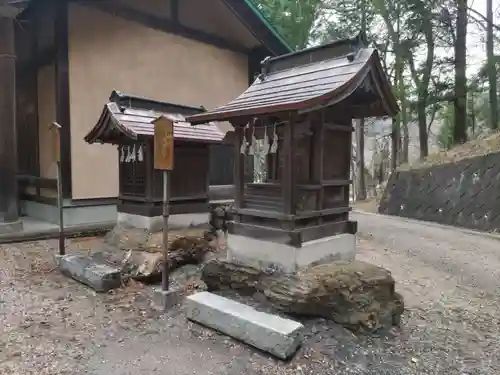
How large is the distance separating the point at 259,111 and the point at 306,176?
916 mm

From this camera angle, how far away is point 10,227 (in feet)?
24.3

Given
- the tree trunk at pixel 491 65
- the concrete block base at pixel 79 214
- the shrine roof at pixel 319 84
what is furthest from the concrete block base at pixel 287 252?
the tree trunk at pixel 491 65

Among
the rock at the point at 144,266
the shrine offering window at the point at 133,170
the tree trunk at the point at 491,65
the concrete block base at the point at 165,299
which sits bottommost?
the concrete block base at the point at 165,299

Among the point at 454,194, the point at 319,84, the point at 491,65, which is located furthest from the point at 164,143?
the point at 491,65

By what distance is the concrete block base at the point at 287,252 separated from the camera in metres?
4.20

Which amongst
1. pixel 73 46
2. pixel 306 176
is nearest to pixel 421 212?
pixel 306 176

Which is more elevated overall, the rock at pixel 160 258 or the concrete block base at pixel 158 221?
the concrete block base at pixel 158 221

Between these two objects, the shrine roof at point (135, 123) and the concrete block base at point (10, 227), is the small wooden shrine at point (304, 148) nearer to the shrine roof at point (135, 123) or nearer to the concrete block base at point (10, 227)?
the shrine roof at point (135, 123)

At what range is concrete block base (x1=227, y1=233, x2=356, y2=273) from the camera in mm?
4198

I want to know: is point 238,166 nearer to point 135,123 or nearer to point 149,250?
point 149,250

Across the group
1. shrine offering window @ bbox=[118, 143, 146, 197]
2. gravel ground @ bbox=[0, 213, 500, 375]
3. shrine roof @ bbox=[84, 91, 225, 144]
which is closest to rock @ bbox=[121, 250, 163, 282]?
gravel ground @ bbox=[0, 213, 500, 375]

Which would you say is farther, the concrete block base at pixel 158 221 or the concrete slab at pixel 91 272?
the concrete block base at pixel 158 221

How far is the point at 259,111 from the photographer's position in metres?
4.08

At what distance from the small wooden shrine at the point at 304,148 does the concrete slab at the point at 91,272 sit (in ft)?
5.50
